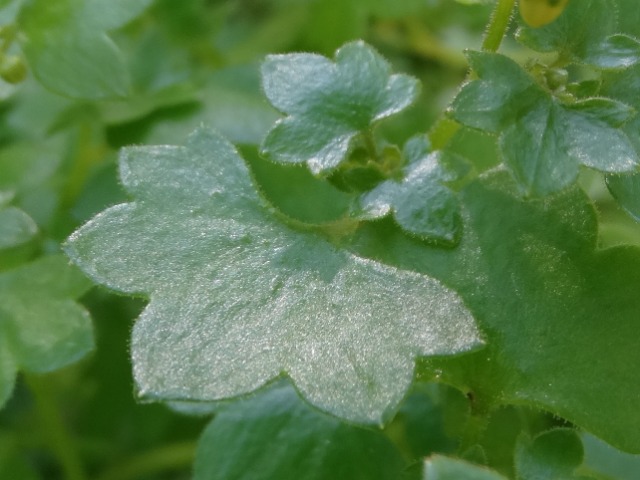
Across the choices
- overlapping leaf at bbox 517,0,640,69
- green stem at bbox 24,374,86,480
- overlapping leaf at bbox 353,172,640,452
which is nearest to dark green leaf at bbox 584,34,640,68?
overlapping leaf at bbox 517,0,640,69

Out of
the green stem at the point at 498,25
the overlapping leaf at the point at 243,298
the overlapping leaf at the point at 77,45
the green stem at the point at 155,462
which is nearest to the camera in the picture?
the overlapping leaf at the point at 243,298

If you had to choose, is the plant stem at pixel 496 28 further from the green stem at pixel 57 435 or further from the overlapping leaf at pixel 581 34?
the green stem at pixel 57 435

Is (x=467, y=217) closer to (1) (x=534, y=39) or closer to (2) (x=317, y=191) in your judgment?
(1) (x=534, y=39)

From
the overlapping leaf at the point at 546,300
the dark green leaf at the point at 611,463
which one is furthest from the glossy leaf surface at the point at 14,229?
the dark green leaf at the point at 611,463

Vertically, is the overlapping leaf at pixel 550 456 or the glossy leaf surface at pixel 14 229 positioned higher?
the glossy leaf surface at pixel 14 229

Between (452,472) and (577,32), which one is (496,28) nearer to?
(577,32)

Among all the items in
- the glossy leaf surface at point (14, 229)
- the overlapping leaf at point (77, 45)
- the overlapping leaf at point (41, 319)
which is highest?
the overlapping leaf at point (77, 45)

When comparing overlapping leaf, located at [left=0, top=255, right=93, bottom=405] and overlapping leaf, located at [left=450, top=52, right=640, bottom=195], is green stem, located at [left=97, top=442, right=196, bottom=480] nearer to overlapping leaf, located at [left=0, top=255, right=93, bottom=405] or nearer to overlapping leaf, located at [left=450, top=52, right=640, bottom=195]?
overlapping leaf, located at [left=0, top=255, right=93, bottom=405]

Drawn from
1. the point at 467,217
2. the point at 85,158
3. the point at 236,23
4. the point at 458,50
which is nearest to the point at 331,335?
the point at 467,217
